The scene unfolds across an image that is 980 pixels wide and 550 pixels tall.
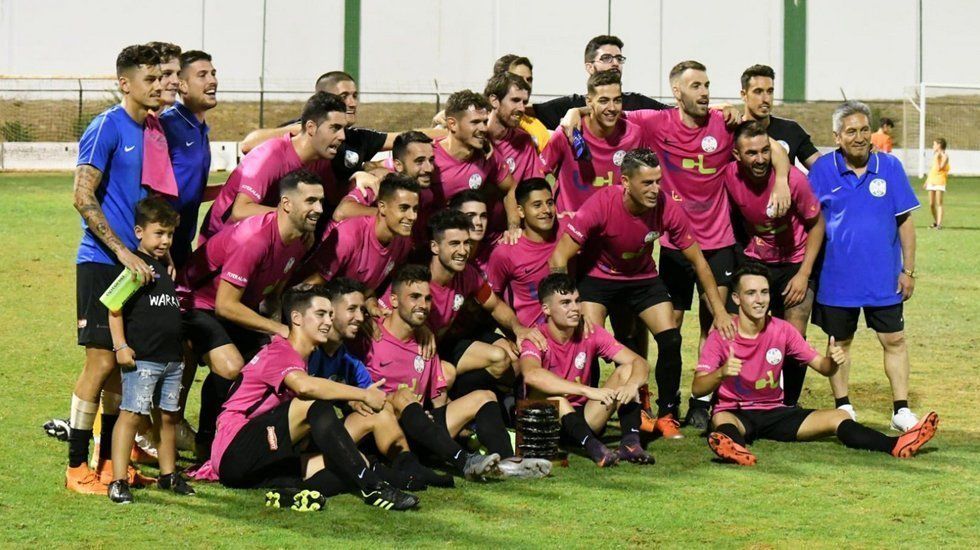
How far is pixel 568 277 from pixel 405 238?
107cm

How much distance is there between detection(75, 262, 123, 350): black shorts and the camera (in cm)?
730

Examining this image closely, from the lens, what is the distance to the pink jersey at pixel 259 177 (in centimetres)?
830

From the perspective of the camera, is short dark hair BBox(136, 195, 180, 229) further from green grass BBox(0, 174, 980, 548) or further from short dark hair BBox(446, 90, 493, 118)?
short dark hair BBox(446, 90, 493, 118)

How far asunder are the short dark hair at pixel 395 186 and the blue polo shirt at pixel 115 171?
1.46 metres

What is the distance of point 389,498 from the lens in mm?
7027

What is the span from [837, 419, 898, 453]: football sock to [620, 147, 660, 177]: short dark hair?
209 centimetres

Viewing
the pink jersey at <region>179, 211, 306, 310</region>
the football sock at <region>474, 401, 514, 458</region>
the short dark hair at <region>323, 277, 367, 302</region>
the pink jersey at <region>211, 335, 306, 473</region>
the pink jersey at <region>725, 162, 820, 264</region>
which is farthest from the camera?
the pink jersey at <region>725, 162, 820, 264</region>

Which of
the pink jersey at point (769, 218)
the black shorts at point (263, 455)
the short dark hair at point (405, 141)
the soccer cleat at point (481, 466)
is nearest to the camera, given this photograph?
the black shorts at point (263, 455)

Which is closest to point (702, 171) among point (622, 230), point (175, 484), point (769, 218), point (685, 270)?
point (769, 218)

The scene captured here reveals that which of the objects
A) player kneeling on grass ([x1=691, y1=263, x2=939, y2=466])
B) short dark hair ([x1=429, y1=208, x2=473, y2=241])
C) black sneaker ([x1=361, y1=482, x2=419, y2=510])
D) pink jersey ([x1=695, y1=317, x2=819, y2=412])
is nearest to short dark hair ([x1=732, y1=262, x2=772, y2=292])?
player kneeling on grass ([x1=691, y1=263, x2=939, y2=466])

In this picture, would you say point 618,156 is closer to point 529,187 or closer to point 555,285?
point 529,187

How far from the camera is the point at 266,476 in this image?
7449 mm

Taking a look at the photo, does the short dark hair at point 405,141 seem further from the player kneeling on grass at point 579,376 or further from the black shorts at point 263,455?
the black shorts at point 263,455

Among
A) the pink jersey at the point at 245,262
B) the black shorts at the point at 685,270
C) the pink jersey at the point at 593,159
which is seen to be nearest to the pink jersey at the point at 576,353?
the black shorts at the point at 685,270
